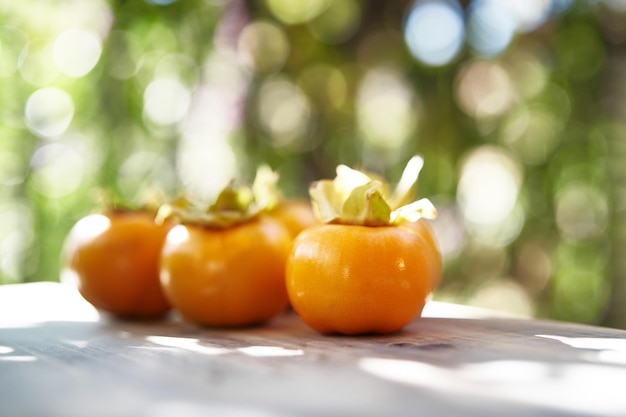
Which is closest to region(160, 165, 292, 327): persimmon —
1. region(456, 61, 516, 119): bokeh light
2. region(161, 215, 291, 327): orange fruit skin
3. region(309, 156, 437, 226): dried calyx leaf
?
region(161, 215, 291, 327): orange fruit skin

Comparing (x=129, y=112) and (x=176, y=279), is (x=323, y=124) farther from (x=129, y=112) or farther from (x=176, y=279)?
(x=176, y=279)

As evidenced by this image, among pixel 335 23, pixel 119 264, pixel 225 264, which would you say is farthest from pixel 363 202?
pixel 335 23

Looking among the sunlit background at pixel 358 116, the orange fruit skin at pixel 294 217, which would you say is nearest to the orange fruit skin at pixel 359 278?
the orange fruit skin at pixel 294 217

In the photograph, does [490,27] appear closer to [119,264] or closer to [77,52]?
[77,52]

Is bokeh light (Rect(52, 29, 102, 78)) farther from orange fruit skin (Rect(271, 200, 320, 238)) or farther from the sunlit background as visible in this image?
orange fruit skin (Rect(271, 200, 320, 238))

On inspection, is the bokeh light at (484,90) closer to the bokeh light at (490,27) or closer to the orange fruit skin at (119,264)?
the bokeh light at (490,27)

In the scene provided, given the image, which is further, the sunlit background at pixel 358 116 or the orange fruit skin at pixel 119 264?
the sunlit background at pixel 358 116
